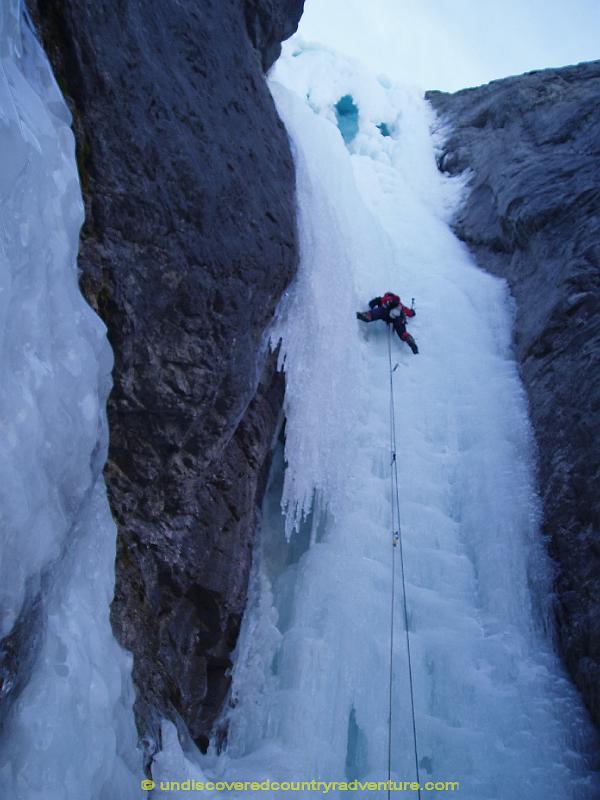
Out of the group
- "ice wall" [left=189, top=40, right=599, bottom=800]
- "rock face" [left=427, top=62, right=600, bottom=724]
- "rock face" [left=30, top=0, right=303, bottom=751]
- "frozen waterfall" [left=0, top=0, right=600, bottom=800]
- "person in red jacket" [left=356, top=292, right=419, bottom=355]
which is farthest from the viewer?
"person in red jacket" [left=356, top=292, right=419, bottom=355]

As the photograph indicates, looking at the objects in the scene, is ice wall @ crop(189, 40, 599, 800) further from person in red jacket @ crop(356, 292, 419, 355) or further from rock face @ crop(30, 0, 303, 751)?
rock face @ crop(30, 0, 303, 751)

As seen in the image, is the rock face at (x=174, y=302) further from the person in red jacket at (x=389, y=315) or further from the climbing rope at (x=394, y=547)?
the person in red jacket at (x=389, y=315)

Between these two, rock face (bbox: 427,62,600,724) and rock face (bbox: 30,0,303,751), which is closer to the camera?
rock face (bbox: 30,0,303,751)

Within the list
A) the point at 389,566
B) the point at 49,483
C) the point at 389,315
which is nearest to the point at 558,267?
the point at 389,315

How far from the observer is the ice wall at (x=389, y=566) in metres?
4.55

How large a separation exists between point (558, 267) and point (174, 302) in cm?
612

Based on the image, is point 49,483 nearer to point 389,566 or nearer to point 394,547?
point 389,566

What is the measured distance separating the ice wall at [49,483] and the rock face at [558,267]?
4.08 meters

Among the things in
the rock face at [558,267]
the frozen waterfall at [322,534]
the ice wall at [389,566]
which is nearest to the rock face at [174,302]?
the frozen waterfall at [322,534]

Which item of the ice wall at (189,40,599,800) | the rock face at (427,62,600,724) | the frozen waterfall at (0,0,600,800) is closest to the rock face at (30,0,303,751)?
the frozen waterfall at (0,0,600,800)

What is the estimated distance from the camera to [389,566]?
19.1 ft

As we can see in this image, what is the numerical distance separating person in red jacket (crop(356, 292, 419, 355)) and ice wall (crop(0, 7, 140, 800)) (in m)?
5.95

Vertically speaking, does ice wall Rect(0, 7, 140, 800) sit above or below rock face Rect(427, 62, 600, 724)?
below

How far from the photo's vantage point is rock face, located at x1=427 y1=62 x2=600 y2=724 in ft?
18.1
